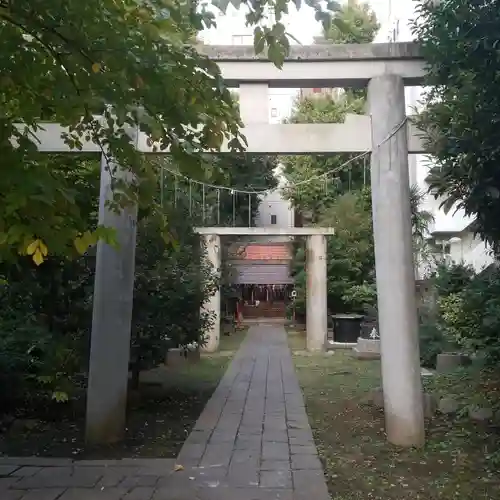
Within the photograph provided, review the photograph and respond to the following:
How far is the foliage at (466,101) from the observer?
15.6 ft

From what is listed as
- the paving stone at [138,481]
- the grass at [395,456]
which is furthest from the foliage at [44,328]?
the grass at [395,456]

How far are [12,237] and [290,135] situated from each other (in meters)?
3.98

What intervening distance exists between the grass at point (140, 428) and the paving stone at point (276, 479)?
115cm

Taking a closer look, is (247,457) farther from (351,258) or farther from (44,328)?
(351,258)

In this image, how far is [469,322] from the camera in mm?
10984

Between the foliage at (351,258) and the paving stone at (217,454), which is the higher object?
the foliage at (351,258)

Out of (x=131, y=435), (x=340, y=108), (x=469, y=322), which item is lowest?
(x=131, y=435)

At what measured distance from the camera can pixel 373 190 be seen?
6391 mm

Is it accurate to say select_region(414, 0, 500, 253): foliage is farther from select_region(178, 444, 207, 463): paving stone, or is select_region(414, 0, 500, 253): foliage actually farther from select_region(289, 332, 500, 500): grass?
select_region(178, 444, 207, 463): paving stone

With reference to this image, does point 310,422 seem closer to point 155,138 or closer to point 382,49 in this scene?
point 382,49

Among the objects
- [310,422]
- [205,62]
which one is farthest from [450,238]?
[205,62]

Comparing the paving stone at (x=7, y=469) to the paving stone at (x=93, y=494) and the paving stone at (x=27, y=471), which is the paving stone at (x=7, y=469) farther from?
the paving stone at (x=93, y=494)

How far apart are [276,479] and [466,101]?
3.35 m

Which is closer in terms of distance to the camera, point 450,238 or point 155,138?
point 155,138
